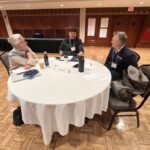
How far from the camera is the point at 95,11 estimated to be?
6.45 metres

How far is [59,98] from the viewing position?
4.21 feet

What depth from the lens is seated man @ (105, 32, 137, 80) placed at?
6.56 ft

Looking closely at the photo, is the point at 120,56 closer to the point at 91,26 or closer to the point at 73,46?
the point at 73,46

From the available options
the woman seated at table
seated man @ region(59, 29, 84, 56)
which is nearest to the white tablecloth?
the woman seated at table

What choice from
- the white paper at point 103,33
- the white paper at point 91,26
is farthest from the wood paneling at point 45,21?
the white paper at point 103,33

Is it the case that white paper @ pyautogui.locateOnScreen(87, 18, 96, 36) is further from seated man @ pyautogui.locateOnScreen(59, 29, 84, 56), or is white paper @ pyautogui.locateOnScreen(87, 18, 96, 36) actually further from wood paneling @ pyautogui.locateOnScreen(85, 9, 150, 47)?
seated man @ pyautogui.locateOnScreen(59, 29, 84, 56)

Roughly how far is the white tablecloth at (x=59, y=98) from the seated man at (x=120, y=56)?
54 cm

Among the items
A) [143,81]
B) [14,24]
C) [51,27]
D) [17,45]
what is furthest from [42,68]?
[14,24]

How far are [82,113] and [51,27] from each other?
7.19 meters

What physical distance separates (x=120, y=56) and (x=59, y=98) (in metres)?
1.34

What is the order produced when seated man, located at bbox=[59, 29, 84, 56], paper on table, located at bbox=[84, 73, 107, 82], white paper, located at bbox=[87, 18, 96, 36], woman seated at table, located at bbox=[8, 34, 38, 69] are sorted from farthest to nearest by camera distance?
white paper, located at bbox=[87, 18, 96, 36] → seated man, located at bbox=[59, 29, 84, 56] → woman seated at table, located at bbox=[8, 34, 38, 69] → paper on table, located at bbox=[84, 73, 107, 82]

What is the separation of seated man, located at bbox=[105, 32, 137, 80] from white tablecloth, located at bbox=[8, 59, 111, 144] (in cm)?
54

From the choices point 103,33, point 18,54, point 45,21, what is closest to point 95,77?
point 18,54

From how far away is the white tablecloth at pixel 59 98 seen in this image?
127cm
